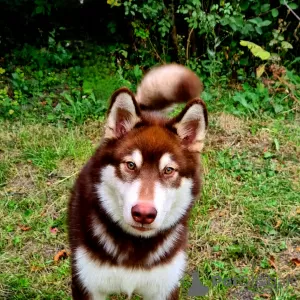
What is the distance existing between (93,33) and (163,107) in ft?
11.8

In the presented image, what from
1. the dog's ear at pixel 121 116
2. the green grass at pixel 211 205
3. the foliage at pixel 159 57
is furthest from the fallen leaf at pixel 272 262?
the foliage at pixel 159 57

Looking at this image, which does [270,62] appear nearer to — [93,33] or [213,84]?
[213,84]

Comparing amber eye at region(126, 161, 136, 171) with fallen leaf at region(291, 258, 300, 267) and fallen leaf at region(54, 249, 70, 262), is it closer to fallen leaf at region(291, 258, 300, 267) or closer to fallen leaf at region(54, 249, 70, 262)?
fallen leaf at region(54, 249, 70, 262)

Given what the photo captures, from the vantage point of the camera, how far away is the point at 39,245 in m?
3.96

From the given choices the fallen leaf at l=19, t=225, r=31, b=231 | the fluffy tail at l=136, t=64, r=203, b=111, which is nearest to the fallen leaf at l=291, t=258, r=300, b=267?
the fluffy tail at l=136, t=64, r=203, b=111

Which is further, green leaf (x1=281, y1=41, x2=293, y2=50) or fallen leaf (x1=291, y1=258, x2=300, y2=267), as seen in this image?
green leaf (x1=281, y1=41, x2=293, y2=50)

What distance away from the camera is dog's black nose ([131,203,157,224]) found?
8.26 ft

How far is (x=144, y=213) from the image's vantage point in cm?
252

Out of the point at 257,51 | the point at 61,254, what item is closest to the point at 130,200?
the point at 61,254

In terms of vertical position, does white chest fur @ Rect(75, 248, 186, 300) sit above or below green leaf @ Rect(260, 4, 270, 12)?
below

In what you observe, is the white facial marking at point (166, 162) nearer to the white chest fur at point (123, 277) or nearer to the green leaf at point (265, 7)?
the white chest fur at point (123, 277)

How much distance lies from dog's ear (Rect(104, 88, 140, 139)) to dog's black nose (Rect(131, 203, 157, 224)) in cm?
48

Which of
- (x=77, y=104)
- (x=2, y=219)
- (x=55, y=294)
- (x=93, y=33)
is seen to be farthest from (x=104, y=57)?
(x=55, y=294)

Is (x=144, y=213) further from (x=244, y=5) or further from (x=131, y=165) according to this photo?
(x=244, y=5)
